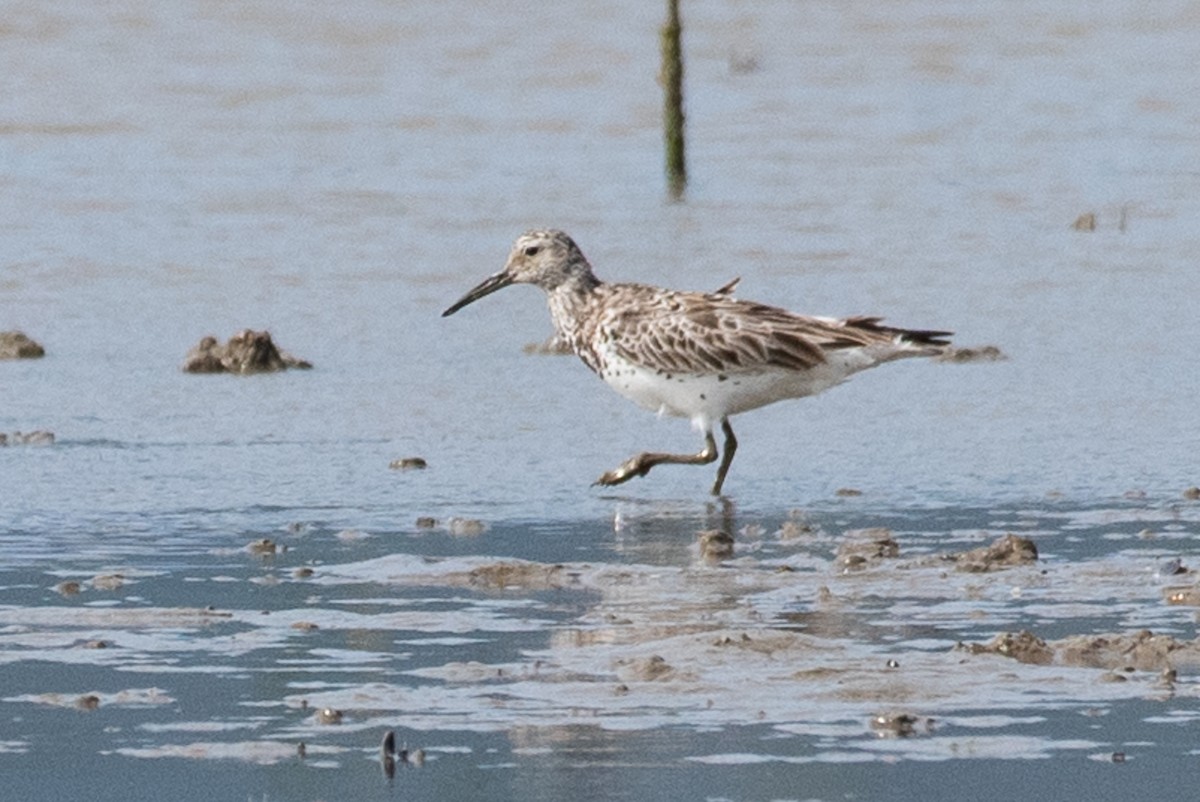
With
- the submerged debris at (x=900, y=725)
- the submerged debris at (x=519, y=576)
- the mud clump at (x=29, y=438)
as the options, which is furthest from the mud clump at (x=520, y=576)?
the mud clump at (x=29, y=438)

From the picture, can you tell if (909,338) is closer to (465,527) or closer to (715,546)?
(715,546)

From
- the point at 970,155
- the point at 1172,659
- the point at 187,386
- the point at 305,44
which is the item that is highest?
the point at 305,44

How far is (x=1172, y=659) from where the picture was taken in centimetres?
771

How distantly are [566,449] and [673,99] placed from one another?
9247 millimetres

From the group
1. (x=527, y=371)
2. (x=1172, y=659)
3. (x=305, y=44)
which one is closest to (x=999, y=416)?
(x=527, y=371)

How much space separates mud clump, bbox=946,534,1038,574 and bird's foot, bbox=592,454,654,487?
6.49 feet

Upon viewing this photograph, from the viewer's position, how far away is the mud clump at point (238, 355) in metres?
13.7

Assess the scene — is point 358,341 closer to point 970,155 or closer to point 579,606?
point 579,606

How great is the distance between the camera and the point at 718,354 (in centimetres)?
1134

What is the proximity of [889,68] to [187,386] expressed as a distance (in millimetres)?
15471

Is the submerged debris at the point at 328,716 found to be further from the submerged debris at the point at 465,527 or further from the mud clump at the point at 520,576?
the submerged debris at the point at 465,527

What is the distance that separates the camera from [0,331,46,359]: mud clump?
46.5 feet

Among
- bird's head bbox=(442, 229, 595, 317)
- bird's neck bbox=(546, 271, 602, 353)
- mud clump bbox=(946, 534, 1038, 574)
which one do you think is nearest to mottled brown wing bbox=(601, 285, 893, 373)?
bird's neck bbox=(546, 271, 602, 353)

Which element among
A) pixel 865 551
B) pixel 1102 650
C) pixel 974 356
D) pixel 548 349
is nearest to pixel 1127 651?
pixel 1102 650
